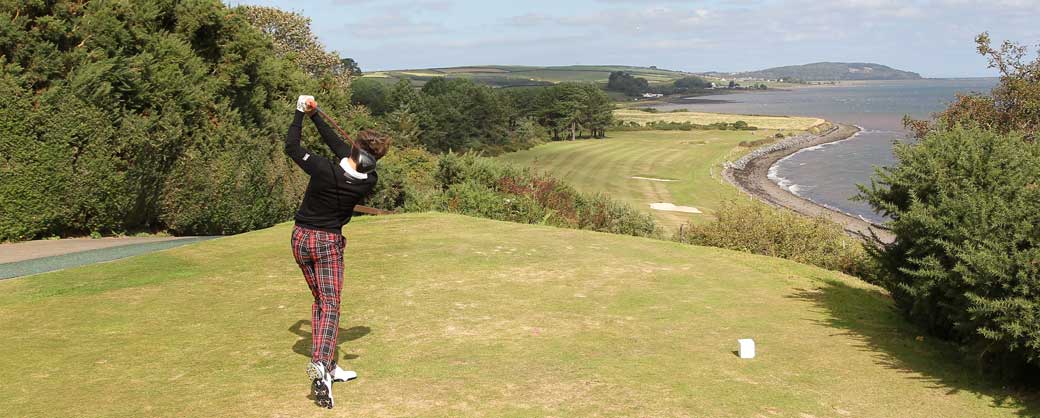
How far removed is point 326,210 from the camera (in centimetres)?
848

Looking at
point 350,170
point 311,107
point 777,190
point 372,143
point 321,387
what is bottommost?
point 777,190

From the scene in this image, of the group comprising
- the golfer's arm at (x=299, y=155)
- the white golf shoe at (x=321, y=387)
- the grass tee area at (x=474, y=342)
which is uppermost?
the golfer's arm at (x=299, y=155)

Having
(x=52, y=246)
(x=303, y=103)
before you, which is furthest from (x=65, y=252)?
(x=303, y=103)

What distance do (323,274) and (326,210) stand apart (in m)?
0.70

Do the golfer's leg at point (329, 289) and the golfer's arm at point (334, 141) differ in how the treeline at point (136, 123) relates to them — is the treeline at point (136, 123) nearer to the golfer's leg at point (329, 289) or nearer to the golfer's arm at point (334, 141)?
the golfer's arm at point (334, 141)

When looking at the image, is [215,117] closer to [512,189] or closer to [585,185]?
[512,189]

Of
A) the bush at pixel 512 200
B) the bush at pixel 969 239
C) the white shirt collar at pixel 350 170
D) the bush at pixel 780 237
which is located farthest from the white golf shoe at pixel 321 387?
the bush at pixel 512 200

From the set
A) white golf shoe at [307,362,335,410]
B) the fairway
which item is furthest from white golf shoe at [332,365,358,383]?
the fairway

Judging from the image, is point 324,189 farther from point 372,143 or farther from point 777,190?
point 777,190

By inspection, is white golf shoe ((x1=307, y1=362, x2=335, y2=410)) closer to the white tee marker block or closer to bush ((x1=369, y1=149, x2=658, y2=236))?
the white tee marker block

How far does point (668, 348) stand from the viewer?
35.7 ft

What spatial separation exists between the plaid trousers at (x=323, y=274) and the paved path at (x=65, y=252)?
9.16 m

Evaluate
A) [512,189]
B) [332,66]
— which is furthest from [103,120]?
[332,66]

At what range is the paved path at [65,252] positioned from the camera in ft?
51.9
